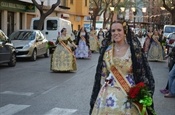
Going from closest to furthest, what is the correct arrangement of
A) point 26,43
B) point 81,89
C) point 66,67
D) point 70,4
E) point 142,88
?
1. point 142,88
2. point 81,89
3. point 66,67
4. point 26,43
5. point 70,4

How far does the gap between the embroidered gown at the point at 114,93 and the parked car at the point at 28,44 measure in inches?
582

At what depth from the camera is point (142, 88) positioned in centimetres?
416

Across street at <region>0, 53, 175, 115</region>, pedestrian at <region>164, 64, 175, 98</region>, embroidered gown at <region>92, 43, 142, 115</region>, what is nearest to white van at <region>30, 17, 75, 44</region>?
street at <region>0, 53, 175, 115</region>

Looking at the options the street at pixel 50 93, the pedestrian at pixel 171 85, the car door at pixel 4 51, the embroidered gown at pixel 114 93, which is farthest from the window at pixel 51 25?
the embroidered gown at pixel 114 93

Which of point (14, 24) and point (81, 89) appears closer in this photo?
point (81, 89)

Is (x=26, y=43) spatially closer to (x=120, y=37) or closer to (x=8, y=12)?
(x=8, y=12)

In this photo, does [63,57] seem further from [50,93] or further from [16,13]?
[16,13]

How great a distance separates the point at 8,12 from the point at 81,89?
69.7 feet

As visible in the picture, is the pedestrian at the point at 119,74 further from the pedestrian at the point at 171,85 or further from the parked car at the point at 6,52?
the parked car at the point at 6,52

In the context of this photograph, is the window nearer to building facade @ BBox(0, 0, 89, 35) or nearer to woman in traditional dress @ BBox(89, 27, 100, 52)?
woman in traditional dress @ BBox(89, 27, 100, 52)

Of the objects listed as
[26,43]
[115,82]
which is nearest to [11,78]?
[26,43]

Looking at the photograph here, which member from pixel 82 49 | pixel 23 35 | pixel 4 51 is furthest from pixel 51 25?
pixel 4 51

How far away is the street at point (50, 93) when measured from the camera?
26.0 ft

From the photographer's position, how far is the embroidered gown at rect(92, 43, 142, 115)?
13.9 ft
